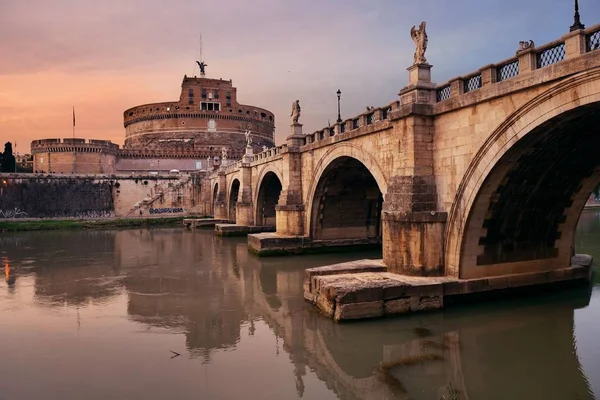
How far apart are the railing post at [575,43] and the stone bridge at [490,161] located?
0.02 meters

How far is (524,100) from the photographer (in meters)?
9.05

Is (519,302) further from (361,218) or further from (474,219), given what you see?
(361,218)

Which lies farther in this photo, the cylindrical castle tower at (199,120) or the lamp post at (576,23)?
the cylindrical castle tower at (199,120)

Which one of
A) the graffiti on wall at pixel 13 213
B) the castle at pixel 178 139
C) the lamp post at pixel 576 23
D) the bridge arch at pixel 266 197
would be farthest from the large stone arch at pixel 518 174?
the castle at pixel 178 139

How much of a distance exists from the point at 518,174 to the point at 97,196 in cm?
4616

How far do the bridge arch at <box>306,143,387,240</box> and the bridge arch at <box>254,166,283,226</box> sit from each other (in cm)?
779

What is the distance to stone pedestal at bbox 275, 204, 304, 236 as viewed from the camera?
21844 millimetres

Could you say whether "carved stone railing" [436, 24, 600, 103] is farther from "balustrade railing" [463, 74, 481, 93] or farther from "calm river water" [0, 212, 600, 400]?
"calm river water" [0, 212, 600, 400]

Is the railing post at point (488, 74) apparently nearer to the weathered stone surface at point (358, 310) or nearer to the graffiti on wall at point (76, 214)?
the weathered stone surface at point (358, 310)

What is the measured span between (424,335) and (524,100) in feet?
17.0

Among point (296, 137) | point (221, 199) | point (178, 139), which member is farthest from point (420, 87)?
point (178, 139)

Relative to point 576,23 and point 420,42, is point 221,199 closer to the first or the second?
point 420,42

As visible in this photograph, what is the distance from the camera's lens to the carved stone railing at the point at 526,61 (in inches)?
307

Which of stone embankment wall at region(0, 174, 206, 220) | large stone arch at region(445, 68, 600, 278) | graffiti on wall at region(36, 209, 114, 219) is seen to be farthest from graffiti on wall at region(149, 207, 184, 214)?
large stone arch at region(445, 68, 600, 278)
